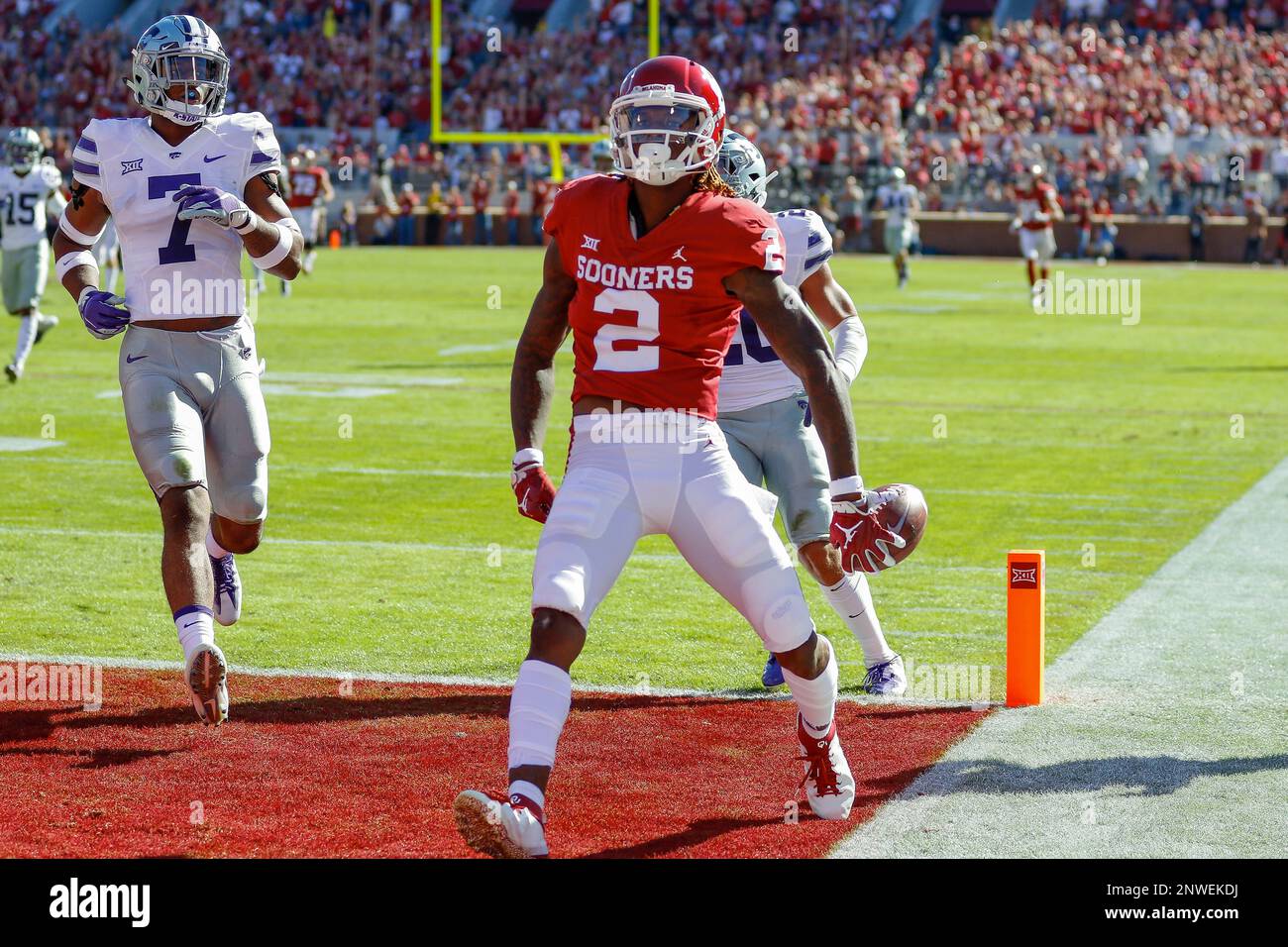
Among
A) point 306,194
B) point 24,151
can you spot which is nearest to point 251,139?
point 24,151

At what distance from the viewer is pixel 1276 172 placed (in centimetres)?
3453

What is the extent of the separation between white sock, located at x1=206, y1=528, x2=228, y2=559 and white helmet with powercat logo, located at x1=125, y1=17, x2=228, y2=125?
1.39m

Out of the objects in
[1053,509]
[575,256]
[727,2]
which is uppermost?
[727,2]

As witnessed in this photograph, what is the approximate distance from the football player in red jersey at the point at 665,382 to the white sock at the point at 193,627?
128 centimetres

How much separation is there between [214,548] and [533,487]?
240 centimetres

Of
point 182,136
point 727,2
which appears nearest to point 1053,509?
point 182,136

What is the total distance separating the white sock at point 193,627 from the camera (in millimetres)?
5262

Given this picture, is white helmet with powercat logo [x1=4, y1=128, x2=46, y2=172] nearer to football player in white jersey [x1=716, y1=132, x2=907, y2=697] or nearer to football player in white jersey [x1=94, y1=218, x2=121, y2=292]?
football player in white jersey [x1=94, y1=218, x2=121, y2=292]

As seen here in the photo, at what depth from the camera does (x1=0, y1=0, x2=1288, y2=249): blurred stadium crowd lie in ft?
117

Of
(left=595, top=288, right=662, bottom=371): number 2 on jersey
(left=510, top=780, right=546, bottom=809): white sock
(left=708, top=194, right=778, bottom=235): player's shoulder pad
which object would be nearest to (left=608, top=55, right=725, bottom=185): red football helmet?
(left=708, top=194, right=778, bottom=235): player's shoulder pad

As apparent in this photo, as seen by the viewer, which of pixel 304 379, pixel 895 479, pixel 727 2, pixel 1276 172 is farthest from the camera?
pixel 727 2

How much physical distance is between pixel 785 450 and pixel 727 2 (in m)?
36.7

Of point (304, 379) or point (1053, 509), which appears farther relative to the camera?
point (304, 379)
